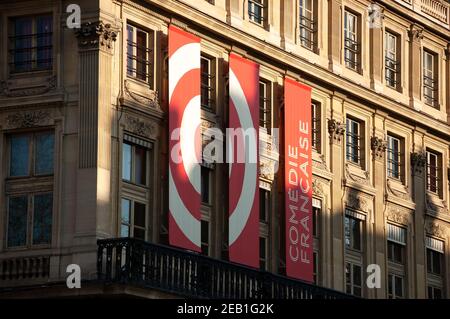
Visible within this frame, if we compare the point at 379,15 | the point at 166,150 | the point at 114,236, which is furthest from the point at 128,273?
the point at 379,15

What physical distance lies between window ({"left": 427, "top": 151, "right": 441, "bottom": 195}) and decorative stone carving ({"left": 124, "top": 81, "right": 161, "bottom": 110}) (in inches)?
706

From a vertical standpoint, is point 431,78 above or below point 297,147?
above

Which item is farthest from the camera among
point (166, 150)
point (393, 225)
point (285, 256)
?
point (393, 225)

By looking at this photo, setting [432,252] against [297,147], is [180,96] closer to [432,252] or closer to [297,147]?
[297,147]

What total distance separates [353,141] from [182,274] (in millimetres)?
14739

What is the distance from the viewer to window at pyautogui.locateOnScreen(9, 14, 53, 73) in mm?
54281

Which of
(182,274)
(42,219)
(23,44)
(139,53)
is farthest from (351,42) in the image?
(42,219)

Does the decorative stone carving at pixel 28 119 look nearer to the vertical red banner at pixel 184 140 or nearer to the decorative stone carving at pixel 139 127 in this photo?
the decorative stone carving at pixel 139 127

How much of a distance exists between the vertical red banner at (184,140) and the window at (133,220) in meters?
0.81

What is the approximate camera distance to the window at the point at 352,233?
2552 inches

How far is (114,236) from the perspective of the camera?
2079 inches

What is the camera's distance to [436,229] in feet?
230

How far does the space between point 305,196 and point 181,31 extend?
8.34m

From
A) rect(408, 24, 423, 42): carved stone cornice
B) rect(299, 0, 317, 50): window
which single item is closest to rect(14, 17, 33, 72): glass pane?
rect(299, 0, 317, 50): window
